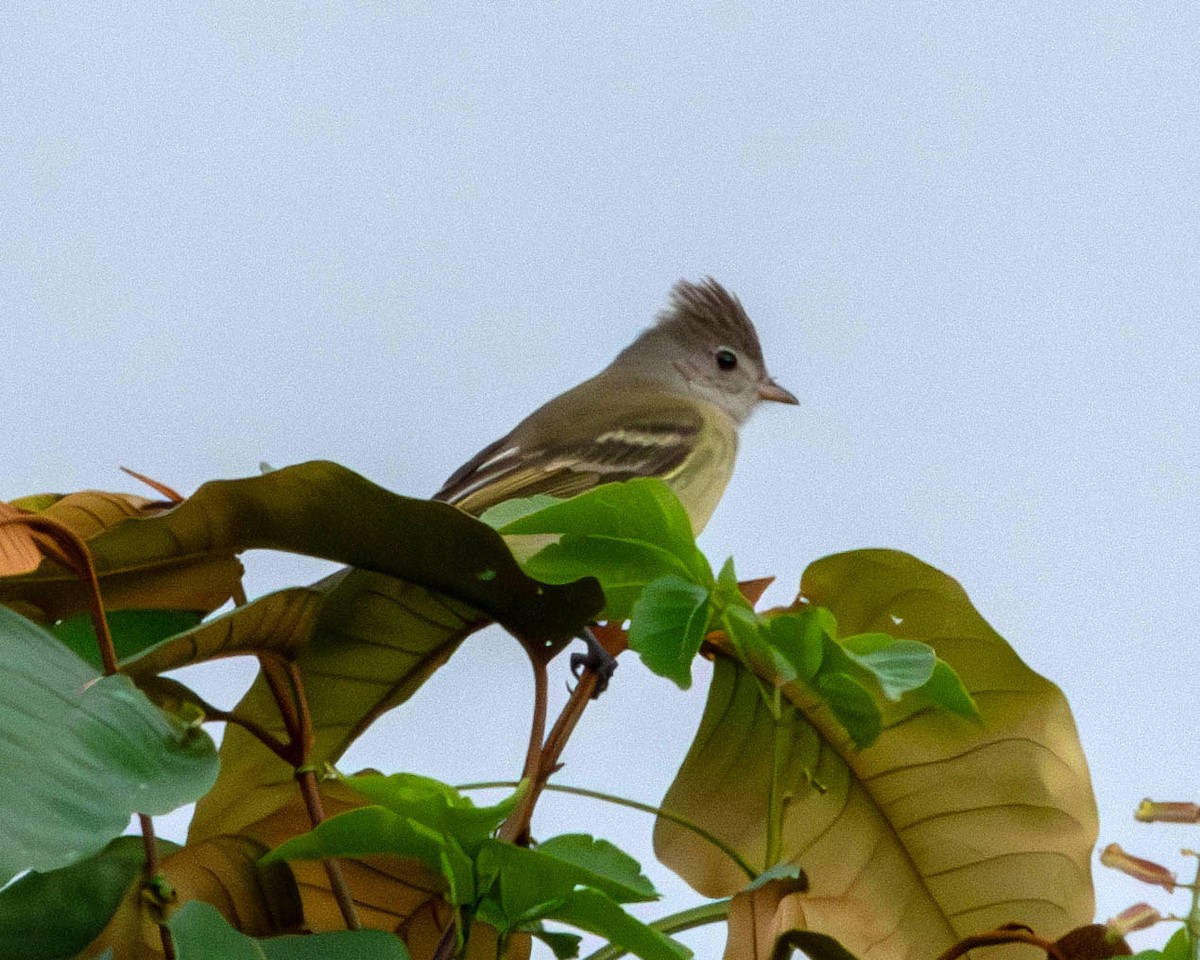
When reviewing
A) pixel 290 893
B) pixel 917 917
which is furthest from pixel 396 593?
pixel 917 917

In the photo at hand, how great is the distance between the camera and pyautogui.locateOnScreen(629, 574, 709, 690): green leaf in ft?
3.81

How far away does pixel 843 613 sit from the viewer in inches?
58.6

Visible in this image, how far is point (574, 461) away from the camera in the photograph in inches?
136

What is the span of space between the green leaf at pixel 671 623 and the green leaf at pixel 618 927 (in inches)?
7.5

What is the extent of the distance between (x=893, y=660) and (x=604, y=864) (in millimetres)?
264

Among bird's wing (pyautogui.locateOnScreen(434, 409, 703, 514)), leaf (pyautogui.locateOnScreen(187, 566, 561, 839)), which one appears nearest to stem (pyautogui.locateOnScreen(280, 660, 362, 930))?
leaf (pyautogui.locateOnScreen(187, 566, 561, 839))

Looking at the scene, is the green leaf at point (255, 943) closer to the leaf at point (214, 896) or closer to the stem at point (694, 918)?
the leaf at point (214, 896)

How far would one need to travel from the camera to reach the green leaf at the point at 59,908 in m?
1.14

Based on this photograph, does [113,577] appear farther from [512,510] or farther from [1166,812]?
[1166,812]

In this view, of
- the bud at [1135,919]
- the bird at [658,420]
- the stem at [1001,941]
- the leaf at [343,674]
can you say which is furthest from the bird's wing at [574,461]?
the bud at [1135,919]

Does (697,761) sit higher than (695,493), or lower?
lower

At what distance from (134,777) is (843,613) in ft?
2.34

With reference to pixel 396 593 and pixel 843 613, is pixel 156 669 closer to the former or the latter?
pixel 396 593

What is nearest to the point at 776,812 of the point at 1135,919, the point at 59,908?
the point at 1135,919
